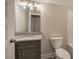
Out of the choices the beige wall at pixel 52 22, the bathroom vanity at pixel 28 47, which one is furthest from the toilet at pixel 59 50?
the bathroom vanity at pixel 28 47

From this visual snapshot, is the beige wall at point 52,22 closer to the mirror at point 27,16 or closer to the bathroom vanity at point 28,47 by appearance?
the mirror at point 27,16

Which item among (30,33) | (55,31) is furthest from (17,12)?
(55,31)

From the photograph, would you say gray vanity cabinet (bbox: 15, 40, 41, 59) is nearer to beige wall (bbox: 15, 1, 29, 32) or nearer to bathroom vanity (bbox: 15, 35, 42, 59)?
bathroom vanity (bbox: 15, 35, 42, 59)

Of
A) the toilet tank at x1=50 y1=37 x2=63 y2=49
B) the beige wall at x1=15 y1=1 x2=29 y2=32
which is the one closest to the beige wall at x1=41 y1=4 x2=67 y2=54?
the toilet tank at x1=50 y1=37 x2=63 y2=49

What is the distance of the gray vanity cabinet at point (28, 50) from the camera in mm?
2768

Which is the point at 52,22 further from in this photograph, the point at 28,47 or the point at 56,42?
the point at 28,47

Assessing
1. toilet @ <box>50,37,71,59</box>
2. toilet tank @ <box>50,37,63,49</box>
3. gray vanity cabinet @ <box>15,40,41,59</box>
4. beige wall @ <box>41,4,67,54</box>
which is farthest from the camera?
beige wall @ <box>41,4,67,54</box>

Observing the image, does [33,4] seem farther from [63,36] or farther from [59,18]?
[63,36]

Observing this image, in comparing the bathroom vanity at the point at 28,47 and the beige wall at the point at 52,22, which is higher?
the beige wall at the point at 52,22

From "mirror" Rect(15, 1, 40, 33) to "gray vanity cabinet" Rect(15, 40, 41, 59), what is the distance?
345 mm

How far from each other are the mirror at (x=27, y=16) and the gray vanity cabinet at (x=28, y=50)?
1.13ft

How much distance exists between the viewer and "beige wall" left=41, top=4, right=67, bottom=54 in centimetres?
343

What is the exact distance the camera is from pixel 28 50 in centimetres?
292
